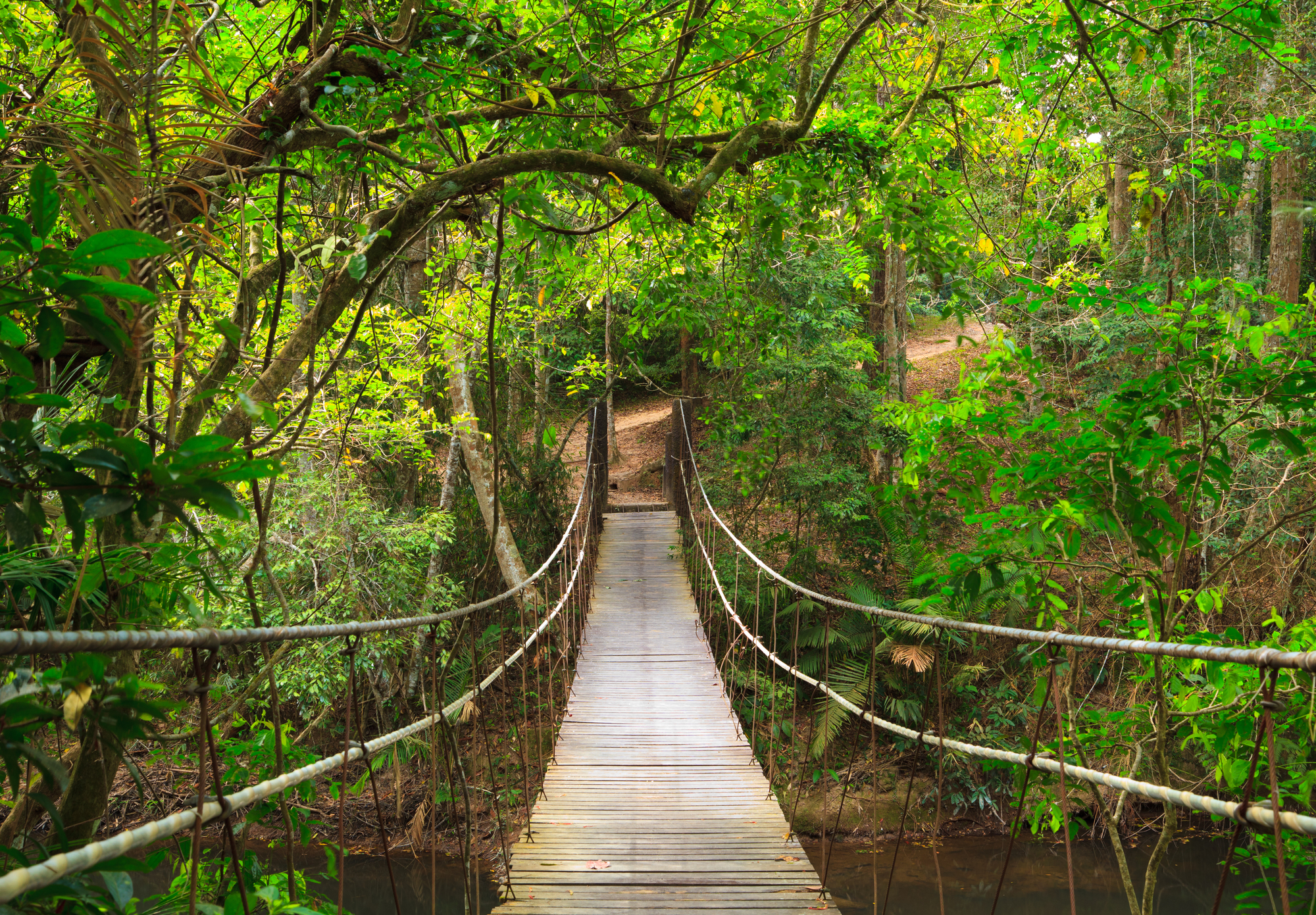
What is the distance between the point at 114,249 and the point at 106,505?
0.21m

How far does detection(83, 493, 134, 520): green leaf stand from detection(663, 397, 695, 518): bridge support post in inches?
281

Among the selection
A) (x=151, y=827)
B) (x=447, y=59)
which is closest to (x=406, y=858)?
(x=447, y=59)

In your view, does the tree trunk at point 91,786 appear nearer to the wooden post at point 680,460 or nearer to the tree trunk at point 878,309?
the wooden post at point 680,460

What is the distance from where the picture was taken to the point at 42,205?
2.36 feet

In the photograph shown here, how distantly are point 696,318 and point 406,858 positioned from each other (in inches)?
200

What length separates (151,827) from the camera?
67 centimetres

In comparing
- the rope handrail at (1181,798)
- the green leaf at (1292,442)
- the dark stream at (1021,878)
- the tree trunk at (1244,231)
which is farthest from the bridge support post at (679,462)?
the rope handrail at (1181,798)

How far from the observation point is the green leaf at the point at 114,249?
24.7 inches

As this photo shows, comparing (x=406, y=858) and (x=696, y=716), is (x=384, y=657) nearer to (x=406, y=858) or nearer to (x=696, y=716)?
(x=406, y=858)

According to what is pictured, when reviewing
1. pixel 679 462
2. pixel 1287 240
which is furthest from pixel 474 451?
pixel 1287 240

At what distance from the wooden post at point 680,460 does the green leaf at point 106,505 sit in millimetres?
7220

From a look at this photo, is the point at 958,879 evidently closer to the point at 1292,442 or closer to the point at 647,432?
the point at 1292,442

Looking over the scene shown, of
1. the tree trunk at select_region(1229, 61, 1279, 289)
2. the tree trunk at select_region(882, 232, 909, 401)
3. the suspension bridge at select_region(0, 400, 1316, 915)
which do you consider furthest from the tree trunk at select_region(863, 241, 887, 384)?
the suspension bridge at select_region(0, 400, 1316, 915)

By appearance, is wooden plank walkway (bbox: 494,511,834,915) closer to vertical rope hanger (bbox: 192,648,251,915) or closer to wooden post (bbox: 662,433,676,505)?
vertical rope hanger (bbox: 192,648,251,915)
